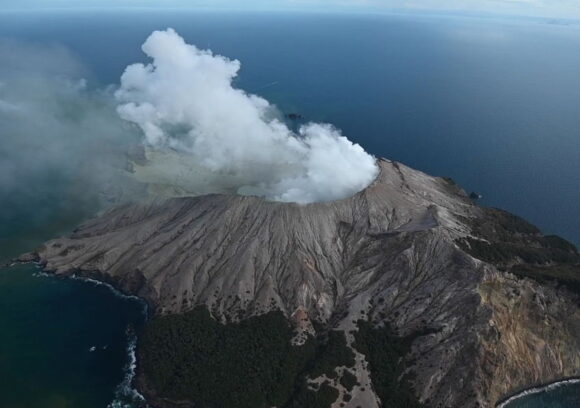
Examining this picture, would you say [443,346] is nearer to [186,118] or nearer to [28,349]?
[28,349]

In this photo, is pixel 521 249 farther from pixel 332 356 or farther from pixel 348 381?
pixel 348 381

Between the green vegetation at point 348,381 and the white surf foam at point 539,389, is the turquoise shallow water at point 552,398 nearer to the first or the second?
the white surf foam at point 539,389

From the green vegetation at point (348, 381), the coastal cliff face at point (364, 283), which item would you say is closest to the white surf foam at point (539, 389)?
the coastal cliff face at point (364, 283)

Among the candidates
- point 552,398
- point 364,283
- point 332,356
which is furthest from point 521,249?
point 332,356

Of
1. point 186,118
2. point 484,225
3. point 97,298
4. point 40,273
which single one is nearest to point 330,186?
point 484,225

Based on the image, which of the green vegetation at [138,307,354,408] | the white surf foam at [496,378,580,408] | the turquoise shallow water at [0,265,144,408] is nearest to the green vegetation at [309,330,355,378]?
the green vegetation at [138,307,354,408]

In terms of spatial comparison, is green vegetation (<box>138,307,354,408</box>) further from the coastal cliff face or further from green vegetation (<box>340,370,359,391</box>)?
green vegetation (<box>340,370,359,391</box>)
